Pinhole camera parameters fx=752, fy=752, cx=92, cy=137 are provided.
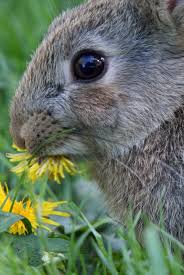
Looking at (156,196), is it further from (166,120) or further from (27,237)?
(27,237)

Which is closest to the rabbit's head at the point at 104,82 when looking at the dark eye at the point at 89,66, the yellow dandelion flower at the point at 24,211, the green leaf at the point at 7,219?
the dark eye at the point at 89,66

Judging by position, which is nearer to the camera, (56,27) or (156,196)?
(156,196)

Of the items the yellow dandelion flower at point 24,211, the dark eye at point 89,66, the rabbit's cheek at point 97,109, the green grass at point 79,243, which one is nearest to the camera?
the green grass at point 79,243

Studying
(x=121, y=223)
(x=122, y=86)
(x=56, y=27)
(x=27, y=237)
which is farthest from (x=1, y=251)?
(x=56, y=27)

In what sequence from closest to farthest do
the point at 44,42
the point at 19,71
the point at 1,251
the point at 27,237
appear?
the point at 1,251
the point at 27,237
the point at 44,42
the point at 19,71

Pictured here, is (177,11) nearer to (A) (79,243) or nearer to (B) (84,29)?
(B) (84,29)

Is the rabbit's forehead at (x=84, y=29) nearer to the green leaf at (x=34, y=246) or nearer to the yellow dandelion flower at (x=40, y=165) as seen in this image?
the yellow dandelion flower at (x=40, y=165)

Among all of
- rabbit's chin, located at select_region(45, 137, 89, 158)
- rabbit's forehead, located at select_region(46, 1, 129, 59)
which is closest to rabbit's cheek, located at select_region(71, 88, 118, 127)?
rabbit's chin, located at select_region(45, 137, 89, 158)

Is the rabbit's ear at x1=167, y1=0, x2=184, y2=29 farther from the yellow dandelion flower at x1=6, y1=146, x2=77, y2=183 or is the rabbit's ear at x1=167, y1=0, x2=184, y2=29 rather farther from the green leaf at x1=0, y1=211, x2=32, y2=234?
the green leaf at x1=0, y1=211, x2=32, y2=234
